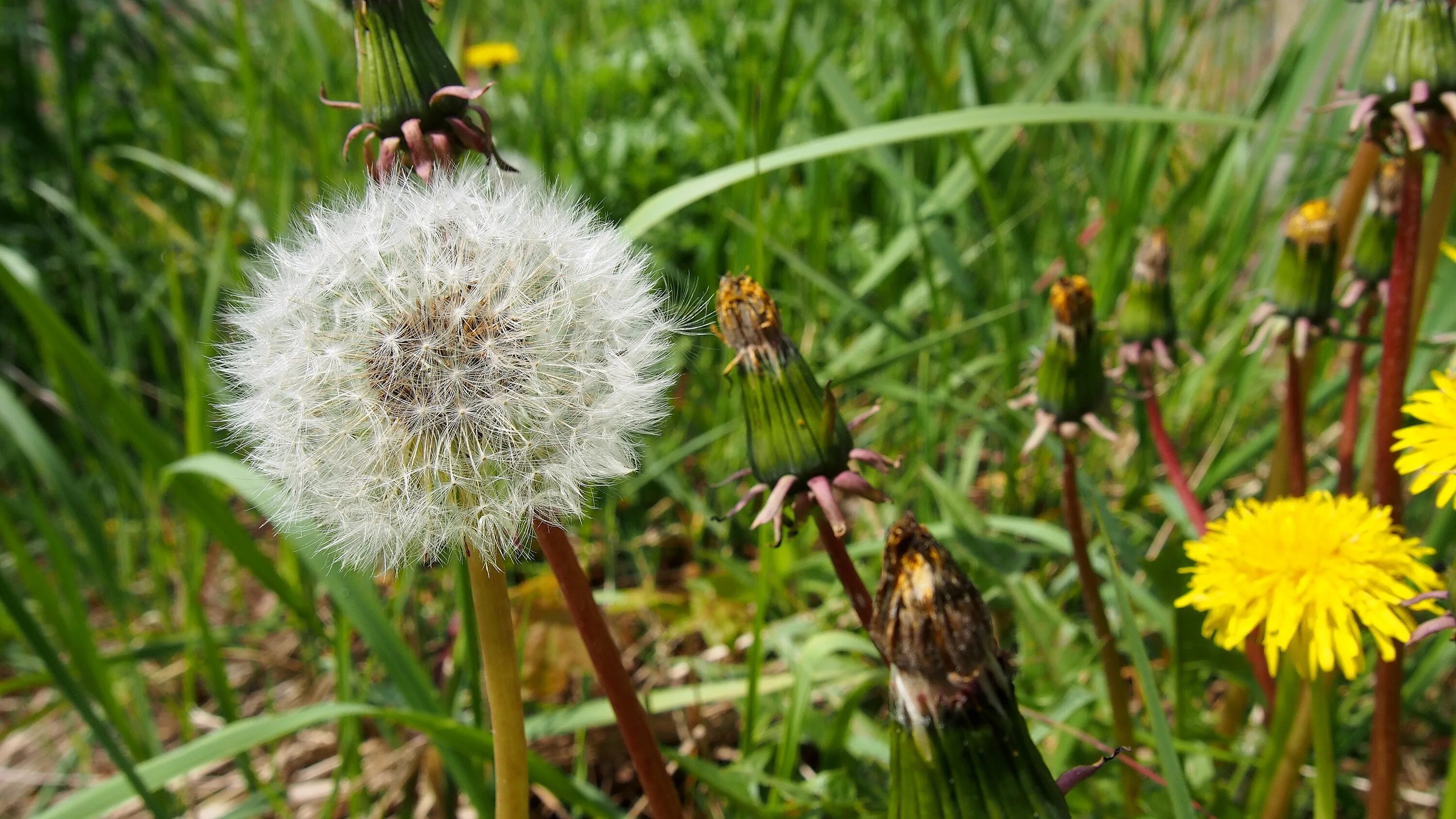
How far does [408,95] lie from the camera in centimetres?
132

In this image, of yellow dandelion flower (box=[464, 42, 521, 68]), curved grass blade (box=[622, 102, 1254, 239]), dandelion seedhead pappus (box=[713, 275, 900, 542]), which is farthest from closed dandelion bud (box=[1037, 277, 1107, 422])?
yellow dandelion flower (box=[464, 42, 521, 68])

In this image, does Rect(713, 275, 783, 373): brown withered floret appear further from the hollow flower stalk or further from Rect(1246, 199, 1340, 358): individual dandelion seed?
Rect(1246, 199, 1340, 358): individual dandelion seed

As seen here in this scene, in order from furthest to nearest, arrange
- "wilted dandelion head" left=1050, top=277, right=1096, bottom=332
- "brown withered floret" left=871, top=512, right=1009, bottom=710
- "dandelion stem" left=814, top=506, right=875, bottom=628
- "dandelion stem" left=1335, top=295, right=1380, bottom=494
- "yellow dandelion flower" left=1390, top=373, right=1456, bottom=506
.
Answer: "dandelion stem" left=1335, top=295, right=1380, bottom=494
"wilted dandelion head" left=1050, top=277, right=1096, bottom=332
"dandelion stem" left=814, top=506, right=875, bottom=628
"yellow dandelion flower" left=1390, top=373, right=1456, bottom=506
"brown withered floret" left=871, top=512, right=1009, bottom=710

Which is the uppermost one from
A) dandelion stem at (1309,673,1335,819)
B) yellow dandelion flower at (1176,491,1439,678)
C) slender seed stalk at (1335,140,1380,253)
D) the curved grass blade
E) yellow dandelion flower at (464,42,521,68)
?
yellow dandelion flower at (464,42,521,68)

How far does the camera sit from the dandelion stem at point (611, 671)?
3.76 feet

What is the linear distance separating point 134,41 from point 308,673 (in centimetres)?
262

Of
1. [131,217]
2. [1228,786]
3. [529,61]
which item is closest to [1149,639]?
[1228,786]

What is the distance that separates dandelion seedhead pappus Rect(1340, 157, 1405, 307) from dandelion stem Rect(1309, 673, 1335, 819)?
0.87 meters

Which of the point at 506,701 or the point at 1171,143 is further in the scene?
the point at 1171,143

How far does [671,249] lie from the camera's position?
339 cm

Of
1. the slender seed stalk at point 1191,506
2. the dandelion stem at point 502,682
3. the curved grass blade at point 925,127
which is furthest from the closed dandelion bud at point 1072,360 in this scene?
the dandelion stem at point 502,682

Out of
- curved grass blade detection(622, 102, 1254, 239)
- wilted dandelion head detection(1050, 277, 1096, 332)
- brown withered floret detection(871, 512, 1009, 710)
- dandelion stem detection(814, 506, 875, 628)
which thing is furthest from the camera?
curved grass blade detection(622, 102, 1254, 239)

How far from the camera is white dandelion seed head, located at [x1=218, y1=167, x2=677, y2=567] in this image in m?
1.17

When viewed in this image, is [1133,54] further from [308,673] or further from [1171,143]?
[308,673]
